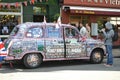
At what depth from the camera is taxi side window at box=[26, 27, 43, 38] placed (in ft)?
45.6

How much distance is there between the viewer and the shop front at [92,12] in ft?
71.6

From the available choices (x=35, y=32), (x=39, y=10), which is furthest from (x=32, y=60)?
(x=39, y=10)

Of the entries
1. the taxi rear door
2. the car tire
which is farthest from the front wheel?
the car tire

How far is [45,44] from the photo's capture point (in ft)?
46.0

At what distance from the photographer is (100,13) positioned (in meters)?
22.5

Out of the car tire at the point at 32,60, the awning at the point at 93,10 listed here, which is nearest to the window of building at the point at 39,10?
the awning at the point at 93,10

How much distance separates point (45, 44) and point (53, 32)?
2.26 feet

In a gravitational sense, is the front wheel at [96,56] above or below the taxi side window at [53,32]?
below

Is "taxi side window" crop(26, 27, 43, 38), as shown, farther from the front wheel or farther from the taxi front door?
the front wheel

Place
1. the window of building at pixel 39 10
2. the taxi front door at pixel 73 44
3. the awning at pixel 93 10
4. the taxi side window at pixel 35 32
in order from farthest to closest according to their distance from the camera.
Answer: the window of building at pixel 39 10
the awning at pixel 93 10
the taxi front door at pixel 73 44
the taxi side window at pixel 35 32

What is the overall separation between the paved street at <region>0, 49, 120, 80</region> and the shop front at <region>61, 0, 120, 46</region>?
7.39 meters

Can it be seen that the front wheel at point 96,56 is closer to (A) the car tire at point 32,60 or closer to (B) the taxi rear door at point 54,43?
(B) the taxi rear door at point 54,43
